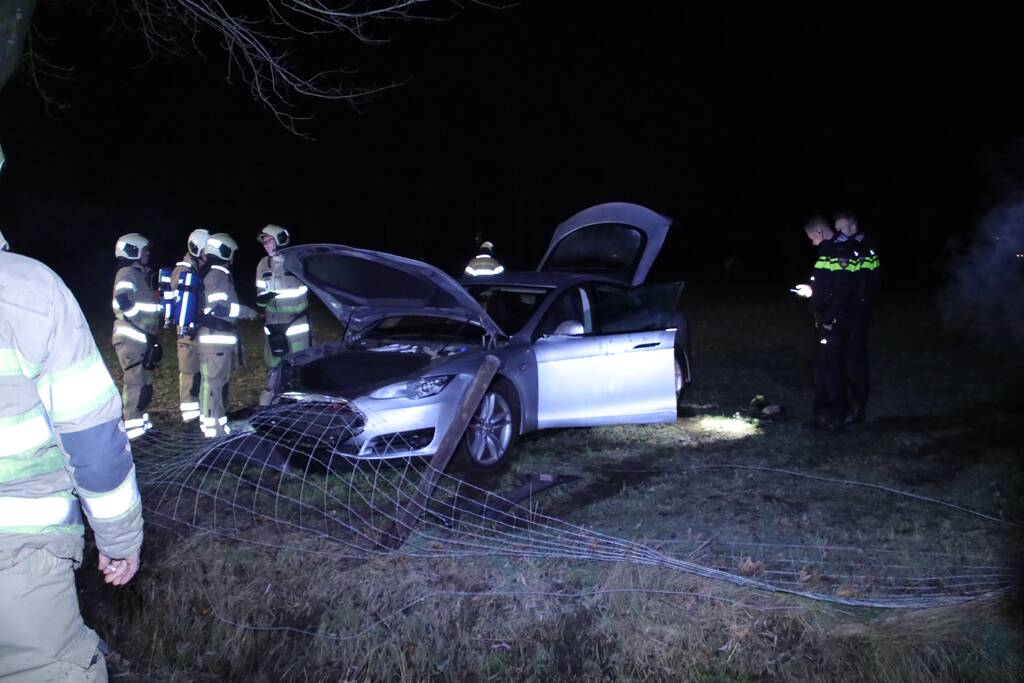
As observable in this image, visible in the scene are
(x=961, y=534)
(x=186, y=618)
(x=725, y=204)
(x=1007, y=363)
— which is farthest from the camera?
(x=725, y=204)

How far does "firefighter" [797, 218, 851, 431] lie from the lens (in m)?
7.54

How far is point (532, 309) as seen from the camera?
7598 mm

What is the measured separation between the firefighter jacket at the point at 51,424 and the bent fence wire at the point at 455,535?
2.19 m

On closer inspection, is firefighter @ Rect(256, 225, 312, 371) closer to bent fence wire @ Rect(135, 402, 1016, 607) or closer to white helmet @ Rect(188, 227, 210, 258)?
white helmet @ Rect(188, 227, 210, 258)

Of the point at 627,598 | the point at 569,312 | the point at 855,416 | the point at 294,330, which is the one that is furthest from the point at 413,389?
the point at 855,416

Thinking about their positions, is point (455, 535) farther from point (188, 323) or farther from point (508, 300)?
point (188, 323)

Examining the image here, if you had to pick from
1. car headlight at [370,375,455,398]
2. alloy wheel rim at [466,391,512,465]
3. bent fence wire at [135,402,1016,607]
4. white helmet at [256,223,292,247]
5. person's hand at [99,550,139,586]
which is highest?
white helmet at [256,223,292,247]

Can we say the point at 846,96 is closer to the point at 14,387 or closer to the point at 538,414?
the point at 538,414

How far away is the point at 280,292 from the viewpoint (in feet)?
27.7

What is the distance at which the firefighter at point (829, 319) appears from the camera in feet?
24.7

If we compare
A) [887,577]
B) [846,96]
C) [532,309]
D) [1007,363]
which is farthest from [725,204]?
[887,577]

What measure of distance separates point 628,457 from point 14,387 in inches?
206

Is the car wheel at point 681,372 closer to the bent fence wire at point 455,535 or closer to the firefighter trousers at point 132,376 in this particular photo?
the bent fence wire at point 455,535

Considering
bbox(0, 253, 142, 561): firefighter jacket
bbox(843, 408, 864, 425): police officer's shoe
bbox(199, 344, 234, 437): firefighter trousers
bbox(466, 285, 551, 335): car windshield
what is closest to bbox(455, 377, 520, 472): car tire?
bbox(466, 285, 551, 335): car windshield
